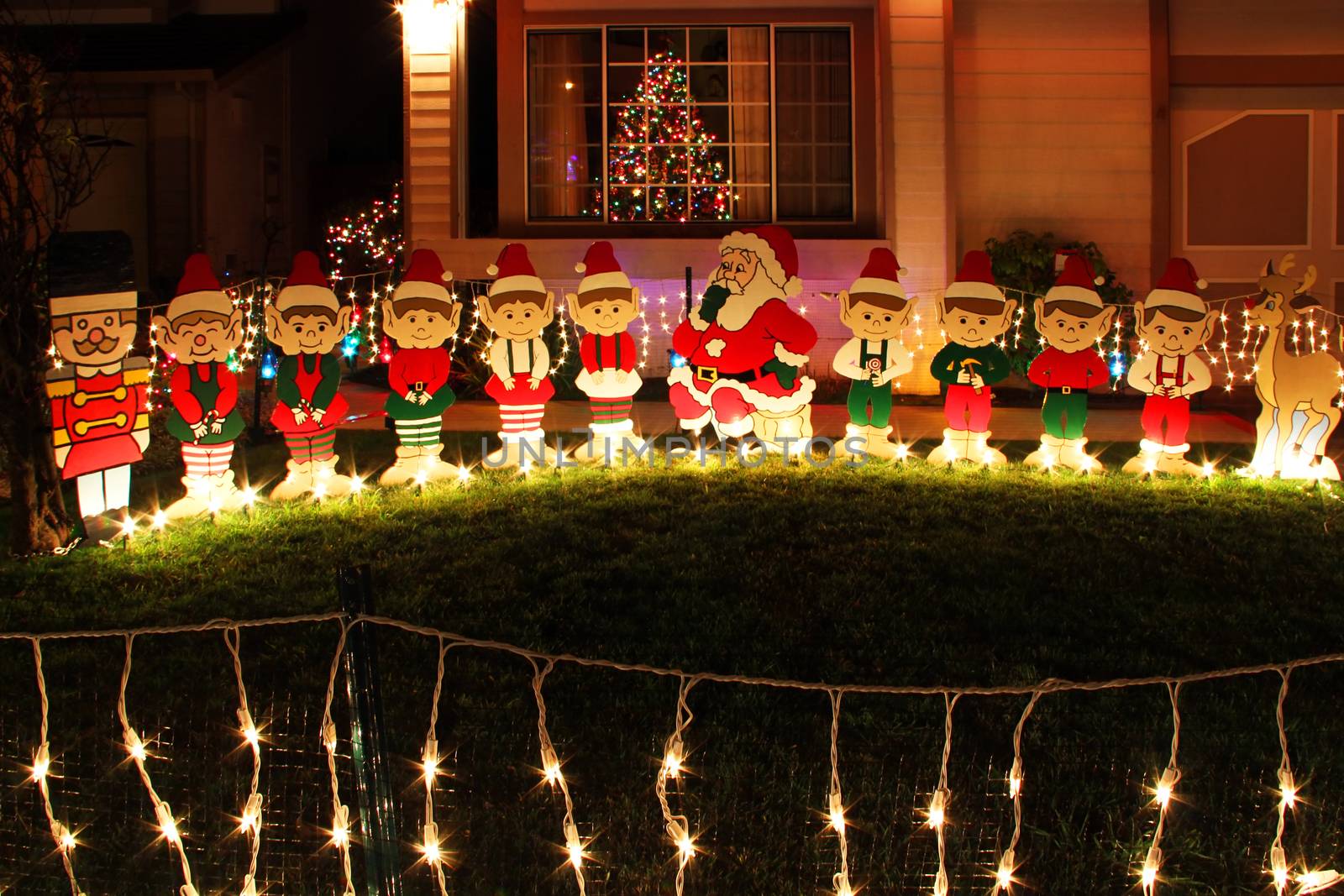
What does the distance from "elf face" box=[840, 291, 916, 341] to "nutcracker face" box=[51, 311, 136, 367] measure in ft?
14.3

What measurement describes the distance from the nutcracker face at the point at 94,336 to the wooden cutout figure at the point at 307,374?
34.8 inches

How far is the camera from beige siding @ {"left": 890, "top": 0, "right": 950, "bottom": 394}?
13.2 meters

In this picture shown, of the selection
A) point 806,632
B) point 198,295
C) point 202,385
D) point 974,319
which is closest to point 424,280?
point 198,295

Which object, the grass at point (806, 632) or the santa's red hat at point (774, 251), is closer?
the grass at point (806, 632)

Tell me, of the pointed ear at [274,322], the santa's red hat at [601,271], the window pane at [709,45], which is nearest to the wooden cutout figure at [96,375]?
the pointed ear at [274,322]

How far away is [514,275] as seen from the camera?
841cm

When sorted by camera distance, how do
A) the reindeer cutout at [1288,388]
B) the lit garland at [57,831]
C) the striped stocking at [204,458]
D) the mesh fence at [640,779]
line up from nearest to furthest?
1. the lit garland at [57,831]
2. the mesh fence at [640,779]
3. the striped stocking at [204,458]
4. the reindeer cutout at [1288,388]

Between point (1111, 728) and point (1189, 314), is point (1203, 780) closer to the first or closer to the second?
point (1111, 728)

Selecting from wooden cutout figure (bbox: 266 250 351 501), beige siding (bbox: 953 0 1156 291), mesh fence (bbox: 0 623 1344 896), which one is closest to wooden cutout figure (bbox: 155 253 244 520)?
wooden cutout figure (bbox: 266 250 351 501)

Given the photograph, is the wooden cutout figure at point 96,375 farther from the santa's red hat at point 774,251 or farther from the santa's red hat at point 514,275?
the santa's red hat at point 774,251

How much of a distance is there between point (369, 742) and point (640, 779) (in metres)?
1.35

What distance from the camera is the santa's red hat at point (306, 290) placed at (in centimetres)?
791

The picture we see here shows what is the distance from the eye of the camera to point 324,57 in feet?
75.8

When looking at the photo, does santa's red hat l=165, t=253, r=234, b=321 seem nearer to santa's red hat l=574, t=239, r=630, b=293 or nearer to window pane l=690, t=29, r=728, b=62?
santa's red hat l=574, t=239, r=630, b=293
